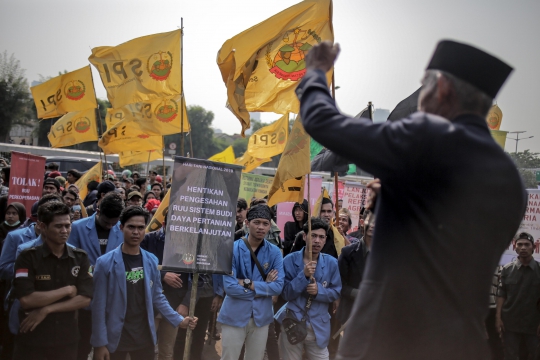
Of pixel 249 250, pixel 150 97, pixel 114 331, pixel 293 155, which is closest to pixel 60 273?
pixel 114 331

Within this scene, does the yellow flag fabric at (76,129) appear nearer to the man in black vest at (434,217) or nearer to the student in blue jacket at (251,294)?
the student in blue jacket at (251,294)

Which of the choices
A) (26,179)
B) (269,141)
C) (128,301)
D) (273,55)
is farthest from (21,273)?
(269,141)

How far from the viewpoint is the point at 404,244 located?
71.9 inches

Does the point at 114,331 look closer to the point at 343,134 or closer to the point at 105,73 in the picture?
the point at 343,134

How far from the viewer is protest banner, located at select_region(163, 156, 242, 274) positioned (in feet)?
19.4

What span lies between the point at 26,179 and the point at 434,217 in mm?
7357

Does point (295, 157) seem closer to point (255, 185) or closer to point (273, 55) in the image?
point (273, 55)

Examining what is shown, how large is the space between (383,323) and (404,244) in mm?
251

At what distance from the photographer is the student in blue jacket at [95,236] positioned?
252 inches

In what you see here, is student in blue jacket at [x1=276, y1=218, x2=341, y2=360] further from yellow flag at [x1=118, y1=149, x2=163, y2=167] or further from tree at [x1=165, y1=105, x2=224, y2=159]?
tree at [x1=165, y1=105, x2=224, y2=159]

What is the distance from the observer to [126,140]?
40.8 feet

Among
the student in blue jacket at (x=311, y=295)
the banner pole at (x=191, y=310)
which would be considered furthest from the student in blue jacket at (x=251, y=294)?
the banner pole at (x=191, y=310)

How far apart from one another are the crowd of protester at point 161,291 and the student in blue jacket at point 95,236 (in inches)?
0.4

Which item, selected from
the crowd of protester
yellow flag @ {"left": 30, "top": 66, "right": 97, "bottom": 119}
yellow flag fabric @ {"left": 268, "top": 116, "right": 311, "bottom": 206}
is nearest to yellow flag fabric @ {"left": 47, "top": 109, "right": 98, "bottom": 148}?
yellow flag @ {"left": 30, "top": 66, "right": 97, "bottom": 119}
